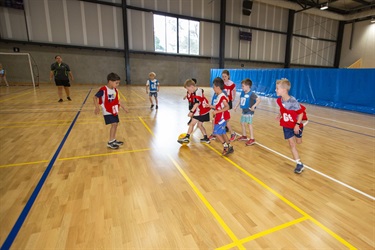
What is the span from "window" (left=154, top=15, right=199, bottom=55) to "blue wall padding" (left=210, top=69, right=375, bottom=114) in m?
10.8

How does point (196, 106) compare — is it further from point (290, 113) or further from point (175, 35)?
point (175, 35)

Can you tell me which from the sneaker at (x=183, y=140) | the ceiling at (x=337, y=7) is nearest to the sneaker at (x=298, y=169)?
the sneaker at (x=183, y=140)

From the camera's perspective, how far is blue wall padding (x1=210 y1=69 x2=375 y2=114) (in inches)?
323

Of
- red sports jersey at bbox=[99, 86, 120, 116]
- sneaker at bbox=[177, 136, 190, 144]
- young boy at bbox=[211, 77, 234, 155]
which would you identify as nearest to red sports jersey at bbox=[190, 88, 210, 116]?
young boy at bbox=[211, 77, 234, 155]

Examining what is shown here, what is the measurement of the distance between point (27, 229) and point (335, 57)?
1399 inches

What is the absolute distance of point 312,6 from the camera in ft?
67.9

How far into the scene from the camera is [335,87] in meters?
9.29

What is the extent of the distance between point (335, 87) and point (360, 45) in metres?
23.6

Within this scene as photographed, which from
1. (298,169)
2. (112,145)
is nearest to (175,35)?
(112,145)

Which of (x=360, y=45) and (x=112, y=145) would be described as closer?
(x=112, y=145)

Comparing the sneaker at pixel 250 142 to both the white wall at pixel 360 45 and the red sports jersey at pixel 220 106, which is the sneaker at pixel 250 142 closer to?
the red sports jersey at pixel 220 106

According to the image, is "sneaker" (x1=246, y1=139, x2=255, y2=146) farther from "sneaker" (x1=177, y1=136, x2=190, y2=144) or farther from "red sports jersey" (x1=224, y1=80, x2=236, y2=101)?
"sneaker" (x1=177, y1=136, x2=190, y2=144)

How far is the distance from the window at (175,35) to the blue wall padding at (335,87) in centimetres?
1081

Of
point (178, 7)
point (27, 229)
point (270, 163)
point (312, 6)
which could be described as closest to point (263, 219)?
point (270, 163)
